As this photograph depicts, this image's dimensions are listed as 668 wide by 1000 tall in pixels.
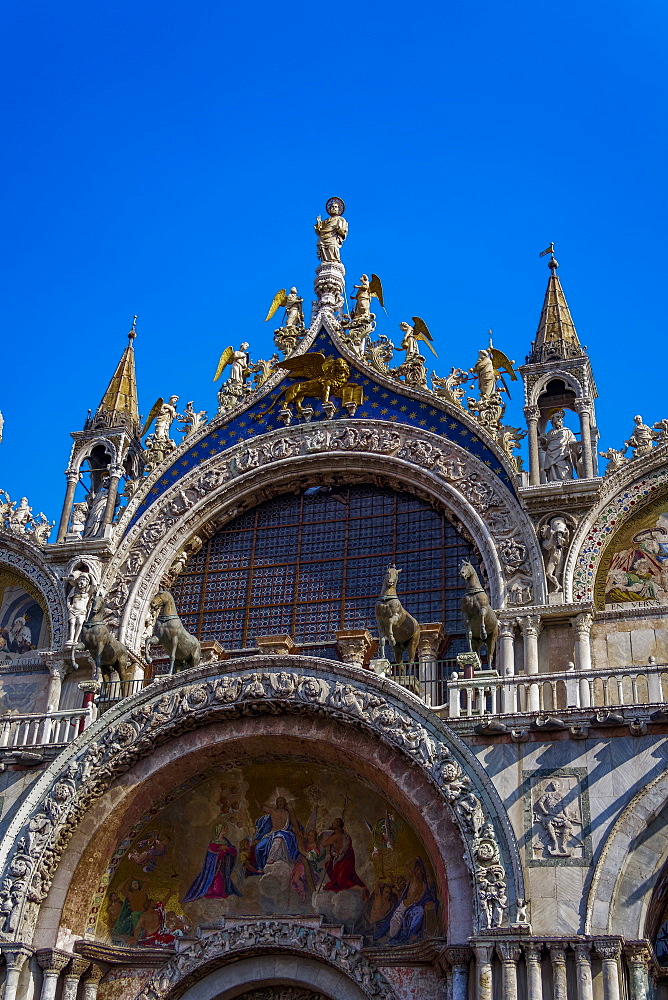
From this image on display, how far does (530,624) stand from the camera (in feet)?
63.1

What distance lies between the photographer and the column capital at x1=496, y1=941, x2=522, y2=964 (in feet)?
48.6

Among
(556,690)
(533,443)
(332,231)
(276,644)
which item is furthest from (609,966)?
(332,231)

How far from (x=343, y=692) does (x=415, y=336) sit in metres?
8.24

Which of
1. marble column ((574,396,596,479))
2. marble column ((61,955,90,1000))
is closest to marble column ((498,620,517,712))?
marble column ((574,396,596,479))

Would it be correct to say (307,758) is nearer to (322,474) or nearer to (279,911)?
(279,911)

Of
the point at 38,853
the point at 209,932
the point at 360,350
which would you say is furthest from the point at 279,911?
the point at 360,350

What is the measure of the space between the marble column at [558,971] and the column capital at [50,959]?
667 cm

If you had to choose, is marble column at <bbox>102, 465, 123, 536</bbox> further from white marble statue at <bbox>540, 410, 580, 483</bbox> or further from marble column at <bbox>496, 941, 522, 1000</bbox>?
marble column at <bbox>496, 941, 522, 1000</bbox>

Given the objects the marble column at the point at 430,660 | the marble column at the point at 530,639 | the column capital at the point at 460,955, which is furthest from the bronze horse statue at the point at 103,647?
the column capital at the point at 460,955

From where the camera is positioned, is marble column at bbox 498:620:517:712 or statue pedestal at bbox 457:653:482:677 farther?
marble column at bbox 498:620:517:712

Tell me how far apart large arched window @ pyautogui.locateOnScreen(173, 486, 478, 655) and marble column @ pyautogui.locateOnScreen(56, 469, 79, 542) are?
2348 millimetres

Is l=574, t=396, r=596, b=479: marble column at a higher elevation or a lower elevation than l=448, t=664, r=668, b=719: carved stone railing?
higher

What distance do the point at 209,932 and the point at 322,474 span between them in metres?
8.15

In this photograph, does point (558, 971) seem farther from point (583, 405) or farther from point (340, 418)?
point (340, 418)
